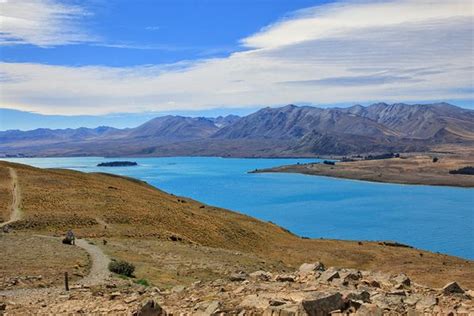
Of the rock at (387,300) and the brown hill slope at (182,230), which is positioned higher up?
the rock at (387,300)

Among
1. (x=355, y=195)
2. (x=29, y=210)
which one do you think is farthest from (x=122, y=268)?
(x=355, y=195)

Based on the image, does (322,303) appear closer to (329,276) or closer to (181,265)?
(329,276)

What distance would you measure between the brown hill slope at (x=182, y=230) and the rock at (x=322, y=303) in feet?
72.5

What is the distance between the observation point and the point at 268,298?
1413cm

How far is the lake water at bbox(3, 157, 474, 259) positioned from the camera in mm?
89062

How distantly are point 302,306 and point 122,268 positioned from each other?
577 inches

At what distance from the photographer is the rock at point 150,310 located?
1366 cm

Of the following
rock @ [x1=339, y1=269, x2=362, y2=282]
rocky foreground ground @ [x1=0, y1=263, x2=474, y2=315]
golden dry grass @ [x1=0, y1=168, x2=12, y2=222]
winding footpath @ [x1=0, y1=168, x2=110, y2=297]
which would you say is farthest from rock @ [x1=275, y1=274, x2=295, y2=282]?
golden dry grass @ [x1=0, y1=168, x2=12, y2=222]

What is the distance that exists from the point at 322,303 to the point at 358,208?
116032 millimetres

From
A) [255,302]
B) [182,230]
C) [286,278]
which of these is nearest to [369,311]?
[255,302]

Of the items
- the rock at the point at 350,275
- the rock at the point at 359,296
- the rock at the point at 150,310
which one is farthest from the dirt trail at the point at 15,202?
the rock at the point at 359,296

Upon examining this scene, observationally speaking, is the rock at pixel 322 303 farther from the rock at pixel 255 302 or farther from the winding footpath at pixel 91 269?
the winding footpath at pixel 91 269

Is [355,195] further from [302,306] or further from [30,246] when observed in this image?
[302,306]

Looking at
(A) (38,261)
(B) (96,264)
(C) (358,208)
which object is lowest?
(C) (358,208)
